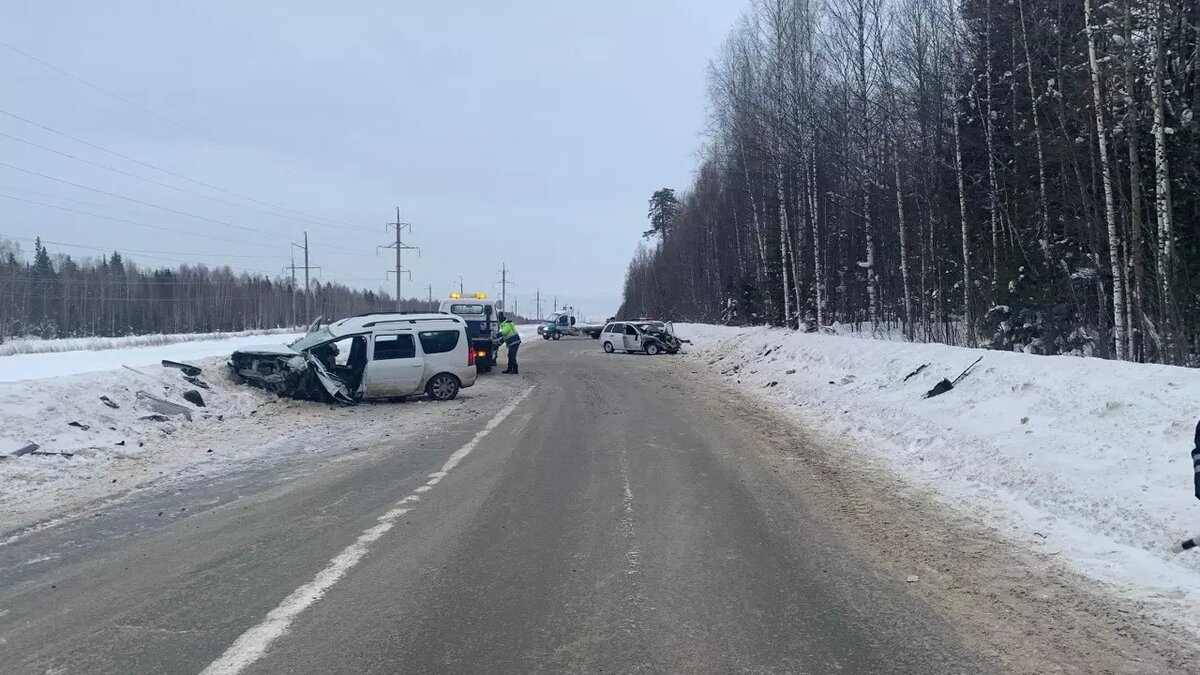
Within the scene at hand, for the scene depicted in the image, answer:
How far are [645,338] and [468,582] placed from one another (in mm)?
37371

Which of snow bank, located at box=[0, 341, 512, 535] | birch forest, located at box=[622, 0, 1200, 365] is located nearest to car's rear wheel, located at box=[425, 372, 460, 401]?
snow bank, located at box=[0, 341, 512, 535]

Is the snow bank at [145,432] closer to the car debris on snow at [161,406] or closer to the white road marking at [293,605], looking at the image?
the car debris on snow at [161,406]

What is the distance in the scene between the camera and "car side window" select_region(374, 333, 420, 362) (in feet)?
58.6

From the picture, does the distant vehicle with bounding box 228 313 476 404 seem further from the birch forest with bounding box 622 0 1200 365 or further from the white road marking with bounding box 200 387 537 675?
the birch forest with bounding box 622 0 1200 365

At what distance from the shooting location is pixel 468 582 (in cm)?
566

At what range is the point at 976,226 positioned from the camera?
28141mm

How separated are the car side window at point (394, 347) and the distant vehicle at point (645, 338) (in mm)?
25438

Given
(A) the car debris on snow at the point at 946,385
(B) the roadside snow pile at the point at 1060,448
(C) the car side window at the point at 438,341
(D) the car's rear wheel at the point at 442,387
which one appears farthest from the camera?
(D) the car's rear wheel at the point at 442,387

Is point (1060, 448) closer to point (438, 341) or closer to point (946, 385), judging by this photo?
point (946, 385)

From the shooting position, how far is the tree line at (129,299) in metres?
85.7

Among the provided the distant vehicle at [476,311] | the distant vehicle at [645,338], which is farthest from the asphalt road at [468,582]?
the distant vehicle at [645,338]

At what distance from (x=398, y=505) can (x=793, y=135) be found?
27439 mm

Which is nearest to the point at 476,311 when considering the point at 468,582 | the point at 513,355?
the point at 513,355

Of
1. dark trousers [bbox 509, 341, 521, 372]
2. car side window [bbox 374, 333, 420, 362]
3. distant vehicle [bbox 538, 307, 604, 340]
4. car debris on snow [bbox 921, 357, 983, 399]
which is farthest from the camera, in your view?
distant vehicle [bbox 538, 307, 604, 340]
